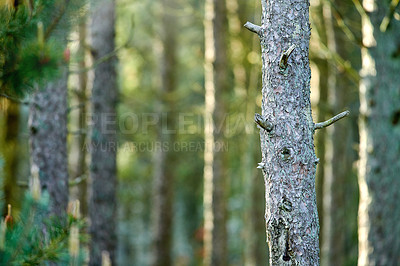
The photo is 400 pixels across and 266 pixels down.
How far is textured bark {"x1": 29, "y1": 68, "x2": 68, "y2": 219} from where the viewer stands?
5.00m

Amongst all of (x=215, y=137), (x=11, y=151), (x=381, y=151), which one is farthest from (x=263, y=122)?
(x=11, y=151)

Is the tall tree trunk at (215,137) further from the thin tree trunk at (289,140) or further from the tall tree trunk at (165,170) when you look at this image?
the thin tree trunk at (289,140)

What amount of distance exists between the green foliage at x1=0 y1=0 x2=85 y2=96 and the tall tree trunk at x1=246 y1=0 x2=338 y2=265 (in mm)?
1564

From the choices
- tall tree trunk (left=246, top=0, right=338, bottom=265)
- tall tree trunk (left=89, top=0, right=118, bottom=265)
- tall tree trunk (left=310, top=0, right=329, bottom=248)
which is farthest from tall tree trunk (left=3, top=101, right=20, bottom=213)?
tall tree trunk (left=310, top=0, right=329, bottom=248)

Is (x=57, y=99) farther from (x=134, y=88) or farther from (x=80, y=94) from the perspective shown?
(x=134, y=88)

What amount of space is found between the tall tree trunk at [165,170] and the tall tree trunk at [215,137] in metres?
3.07

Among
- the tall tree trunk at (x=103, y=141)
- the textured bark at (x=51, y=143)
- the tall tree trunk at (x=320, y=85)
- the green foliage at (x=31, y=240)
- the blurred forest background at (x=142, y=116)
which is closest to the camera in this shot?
the green foliage at (x=31, y=240)

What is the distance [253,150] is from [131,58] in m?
8.00

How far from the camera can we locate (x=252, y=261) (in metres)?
9.29

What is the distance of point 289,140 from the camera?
10.1ft

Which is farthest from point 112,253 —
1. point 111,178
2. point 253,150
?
point 253,150

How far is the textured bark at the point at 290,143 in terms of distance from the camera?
10.0 ft

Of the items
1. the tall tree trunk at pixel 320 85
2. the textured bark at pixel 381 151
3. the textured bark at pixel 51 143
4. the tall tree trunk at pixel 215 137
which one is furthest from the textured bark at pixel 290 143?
the tall tree trunk at pixel 320 85

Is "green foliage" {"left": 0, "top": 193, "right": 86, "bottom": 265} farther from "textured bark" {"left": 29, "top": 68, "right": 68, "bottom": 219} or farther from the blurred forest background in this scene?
"textured bark" {"left": 29, "top": 68, "right": 68, "bottom": 219}
